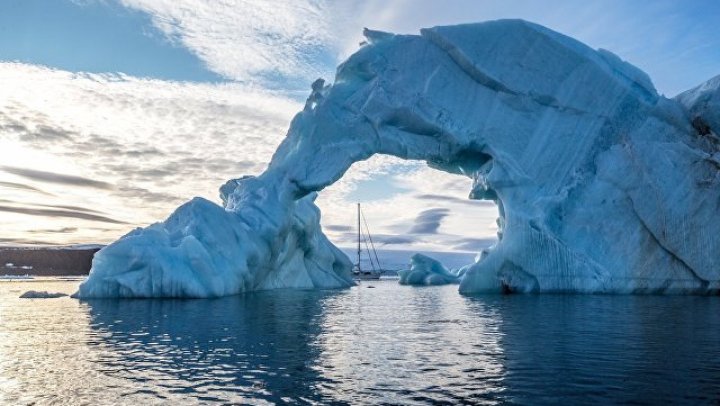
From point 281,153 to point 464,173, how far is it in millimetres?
11238

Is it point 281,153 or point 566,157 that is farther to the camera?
point 281,153

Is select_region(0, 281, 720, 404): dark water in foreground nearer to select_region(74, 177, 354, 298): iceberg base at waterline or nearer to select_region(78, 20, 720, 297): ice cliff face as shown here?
select_region(74, 177, 354, 298): iceberg base at waterline

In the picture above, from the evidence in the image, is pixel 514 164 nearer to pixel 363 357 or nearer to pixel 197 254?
pixel 197 254

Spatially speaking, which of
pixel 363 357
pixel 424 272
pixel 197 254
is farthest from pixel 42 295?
pixel 424 272

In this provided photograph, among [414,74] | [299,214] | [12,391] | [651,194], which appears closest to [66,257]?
[299,214]

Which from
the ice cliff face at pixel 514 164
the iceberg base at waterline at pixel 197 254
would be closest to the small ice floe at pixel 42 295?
the iceberg base at waterline at pixel 197 254

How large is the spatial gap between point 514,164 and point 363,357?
72.7 ft

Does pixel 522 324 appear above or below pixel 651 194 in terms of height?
below

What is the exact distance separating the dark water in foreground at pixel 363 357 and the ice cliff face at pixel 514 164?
29.4 ft

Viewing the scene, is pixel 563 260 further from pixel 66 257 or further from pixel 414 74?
pixel 66 257

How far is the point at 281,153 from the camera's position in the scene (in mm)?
36906

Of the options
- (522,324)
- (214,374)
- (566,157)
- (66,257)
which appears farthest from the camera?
(66,257)

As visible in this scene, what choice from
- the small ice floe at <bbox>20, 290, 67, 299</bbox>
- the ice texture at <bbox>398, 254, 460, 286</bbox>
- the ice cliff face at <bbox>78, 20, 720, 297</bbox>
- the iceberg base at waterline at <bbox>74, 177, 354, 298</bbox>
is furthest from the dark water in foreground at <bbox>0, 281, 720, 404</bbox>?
the ice texture at <bbox>398, 254, 460, 286</bbox>

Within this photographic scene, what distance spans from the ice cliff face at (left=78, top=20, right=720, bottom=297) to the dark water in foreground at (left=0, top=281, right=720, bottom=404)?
8970mm
